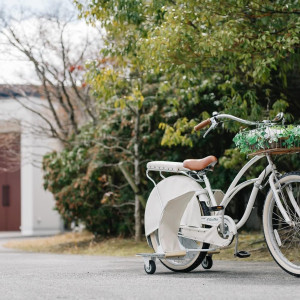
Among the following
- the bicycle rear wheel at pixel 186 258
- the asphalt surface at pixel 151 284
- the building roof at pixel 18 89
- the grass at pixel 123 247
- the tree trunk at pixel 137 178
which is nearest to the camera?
the asphalt surface at pixel 151 284

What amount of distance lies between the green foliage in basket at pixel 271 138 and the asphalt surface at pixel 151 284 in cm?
120

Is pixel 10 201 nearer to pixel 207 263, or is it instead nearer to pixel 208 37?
pixel 208 37

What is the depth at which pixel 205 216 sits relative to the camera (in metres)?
6.60

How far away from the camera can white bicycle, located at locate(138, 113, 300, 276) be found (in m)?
6.11

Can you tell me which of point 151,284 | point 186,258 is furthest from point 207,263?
point 151,284

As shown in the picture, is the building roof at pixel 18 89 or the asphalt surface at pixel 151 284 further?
the building roof at pixel 18 89

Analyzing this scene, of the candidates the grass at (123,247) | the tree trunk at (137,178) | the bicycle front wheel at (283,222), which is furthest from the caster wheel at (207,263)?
the tree trunk at (137,178)

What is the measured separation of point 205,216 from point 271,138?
1.20m

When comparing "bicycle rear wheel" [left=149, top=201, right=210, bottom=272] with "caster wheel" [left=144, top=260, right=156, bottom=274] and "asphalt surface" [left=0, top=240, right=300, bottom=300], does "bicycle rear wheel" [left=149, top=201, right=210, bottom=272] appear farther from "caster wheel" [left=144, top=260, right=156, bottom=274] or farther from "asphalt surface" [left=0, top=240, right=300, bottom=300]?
"caster wheel" [left=144, top=260, right=156, bottom=274]

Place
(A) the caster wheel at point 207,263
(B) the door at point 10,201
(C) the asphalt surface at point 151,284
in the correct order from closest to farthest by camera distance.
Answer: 1. (C) the asphalt surface at point 151,284
2. (A) the caster wheel at point 207,263
3. (B) the door at point 10,201

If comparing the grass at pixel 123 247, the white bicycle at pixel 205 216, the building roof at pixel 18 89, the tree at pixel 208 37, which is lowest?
the grass at pixel 123 247

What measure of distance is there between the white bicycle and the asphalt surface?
21 cm

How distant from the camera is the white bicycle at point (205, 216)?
6.11m

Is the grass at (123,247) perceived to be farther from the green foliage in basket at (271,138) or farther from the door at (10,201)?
the door at (10,201)
